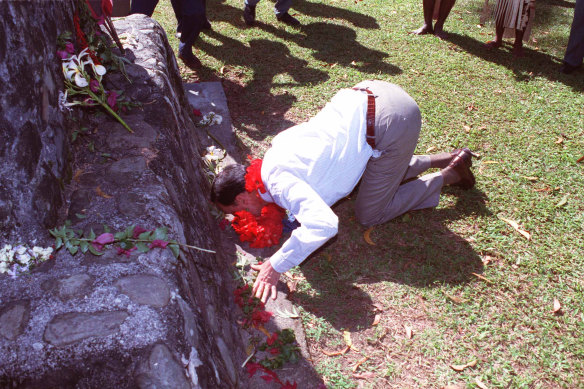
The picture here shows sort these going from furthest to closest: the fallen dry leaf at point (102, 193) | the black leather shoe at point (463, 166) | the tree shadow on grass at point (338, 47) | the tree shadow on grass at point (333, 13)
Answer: the tree shadow on grass at point (333, 13), the tree shadow on grass at point (338, 47), the black leather shoe at point (463, 166), the fallen dry leaf at point (102, 193)

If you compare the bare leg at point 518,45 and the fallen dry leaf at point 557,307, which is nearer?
the fallen dry leaf at point 557,307

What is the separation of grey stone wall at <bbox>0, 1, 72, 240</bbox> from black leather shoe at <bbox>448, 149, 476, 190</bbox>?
10.3ft

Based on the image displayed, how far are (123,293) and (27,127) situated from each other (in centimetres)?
95

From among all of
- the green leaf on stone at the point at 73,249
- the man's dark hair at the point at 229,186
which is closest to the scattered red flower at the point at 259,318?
the man's dark hair at the point at 229,186

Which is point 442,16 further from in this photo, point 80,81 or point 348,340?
point 80,81

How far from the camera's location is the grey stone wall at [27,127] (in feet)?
6.86

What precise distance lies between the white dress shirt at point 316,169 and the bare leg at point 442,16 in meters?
4.31

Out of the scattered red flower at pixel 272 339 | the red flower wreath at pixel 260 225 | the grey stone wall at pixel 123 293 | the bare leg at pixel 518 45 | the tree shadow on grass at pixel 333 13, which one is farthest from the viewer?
the tree shadow on grass at pixel 333 13

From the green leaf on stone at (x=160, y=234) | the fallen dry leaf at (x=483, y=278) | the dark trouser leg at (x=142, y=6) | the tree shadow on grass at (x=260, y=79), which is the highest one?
the dark trouser leg at (x=142, y=6)

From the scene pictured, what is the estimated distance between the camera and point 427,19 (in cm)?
696

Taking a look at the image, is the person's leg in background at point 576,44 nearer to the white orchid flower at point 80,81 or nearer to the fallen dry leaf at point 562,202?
the fallen dry leaf at point 562,202

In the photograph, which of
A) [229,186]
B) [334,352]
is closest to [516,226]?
[334,352]

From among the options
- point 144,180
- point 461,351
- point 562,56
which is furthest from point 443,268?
point 562,56

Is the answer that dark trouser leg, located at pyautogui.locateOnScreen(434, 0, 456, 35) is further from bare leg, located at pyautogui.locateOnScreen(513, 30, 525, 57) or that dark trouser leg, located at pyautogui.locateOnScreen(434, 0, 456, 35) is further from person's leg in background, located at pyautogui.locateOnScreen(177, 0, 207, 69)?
person's leg in background, located at pyautogui.locateOnScreen(177, 0, 207, 69)
